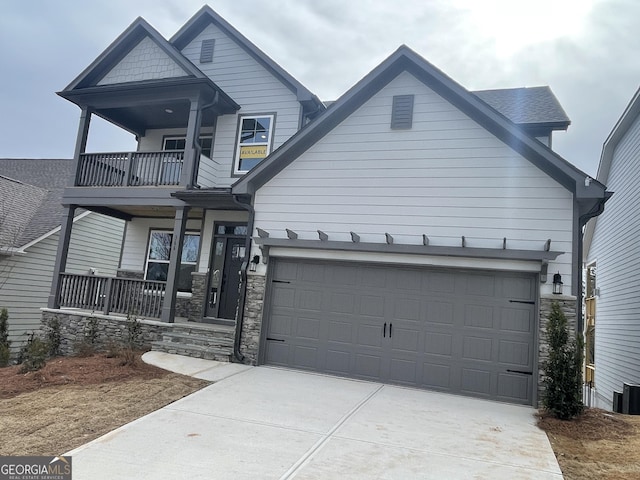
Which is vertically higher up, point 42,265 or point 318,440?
point 42,265

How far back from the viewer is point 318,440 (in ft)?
15.2

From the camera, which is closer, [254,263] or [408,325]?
[408,325]

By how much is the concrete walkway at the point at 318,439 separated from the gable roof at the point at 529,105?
20.6 ft

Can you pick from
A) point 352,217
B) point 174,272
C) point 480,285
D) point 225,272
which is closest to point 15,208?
point 174,272

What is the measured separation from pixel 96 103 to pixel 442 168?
903 cm

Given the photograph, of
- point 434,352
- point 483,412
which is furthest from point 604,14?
point 483,412

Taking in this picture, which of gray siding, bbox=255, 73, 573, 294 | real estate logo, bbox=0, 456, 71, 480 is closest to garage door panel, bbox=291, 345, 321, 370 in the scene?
gray siding, bbox=255, 73, 573, 294

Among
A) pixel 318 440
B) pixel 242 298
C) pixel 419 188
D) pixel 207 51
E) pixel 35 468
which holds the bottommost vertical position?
pixel 35 468

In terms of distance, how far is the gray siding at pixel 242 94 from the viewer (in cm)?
1087

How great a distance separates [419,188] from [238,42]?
23.1 feet

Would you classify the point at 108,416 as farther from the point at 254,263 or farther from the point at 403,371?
the point at 403,371

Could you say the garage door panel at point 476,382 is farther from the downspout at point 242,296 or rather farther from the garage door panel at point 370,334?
the downspout at point 242,296

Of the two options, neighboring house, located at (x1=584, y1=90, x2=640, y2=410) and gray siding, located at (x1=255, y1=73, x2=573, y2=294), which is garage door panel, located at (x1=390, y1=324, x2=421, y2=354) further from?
neighboring house, located at (x1=584, y1=90, x2=640, y2=410)

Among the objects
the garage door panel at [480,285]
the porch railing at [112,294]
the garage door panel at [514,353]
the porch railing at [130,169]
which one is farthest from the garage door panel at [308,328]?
the porch railing at [130,169]
